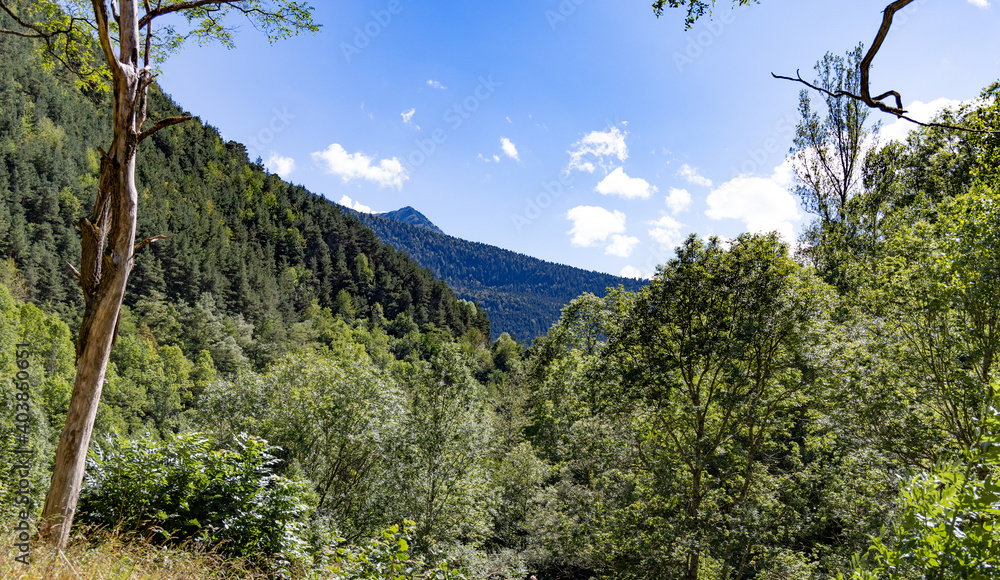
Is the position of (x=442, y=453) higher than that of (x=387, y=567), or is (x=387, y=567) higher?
(x=387, y=567)

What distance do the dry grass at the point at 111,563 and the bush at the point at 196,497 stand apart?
13.7 inches

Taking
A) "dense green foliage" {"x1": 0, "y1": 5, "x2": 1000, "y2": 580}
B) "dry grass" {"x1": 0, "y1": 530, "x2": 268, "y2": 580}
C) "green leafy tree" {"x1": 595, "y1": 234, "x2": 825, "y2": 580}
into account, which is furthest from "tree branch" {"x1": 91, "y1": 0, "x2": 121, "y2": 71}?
"green leafy tree" {"x1": 595, "y1": 234, "x2": 825, "y2": 580}

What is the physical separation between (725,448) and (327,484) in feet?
49.5

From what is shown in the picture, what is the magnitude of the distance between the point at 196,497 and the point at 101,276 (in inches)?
120

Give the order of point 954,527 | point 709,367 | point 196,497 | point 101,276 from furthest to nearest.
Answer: point 709,367, point 196,497, point 101,276, point 954,527

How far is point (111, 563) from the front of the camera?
438 centimetres

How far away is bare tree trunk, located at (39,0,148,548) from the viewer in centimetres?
446

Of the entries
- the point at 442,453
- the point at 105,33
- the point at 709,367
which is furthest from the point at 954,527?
the point at 442,453

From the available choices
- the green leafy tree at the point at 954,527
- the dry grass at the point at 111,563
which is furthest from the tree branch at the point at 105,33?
the green leafy tree at the point at 954,527

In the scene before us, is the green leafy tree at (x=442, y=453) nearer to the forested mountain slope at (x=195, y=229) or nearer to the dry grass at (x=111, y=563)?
the dry grass at (x=111, y=563)

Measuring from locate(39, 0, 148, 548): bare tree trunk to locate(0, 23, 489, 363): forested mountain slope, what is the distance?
74577 mm

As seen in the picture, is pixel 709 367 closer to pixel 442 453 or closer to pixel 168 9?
pixel 442 453

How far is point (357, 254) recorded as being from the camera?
130 m

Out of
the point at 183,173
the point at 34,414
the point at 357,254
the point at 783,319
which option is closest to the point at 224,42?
the point at 783,319
